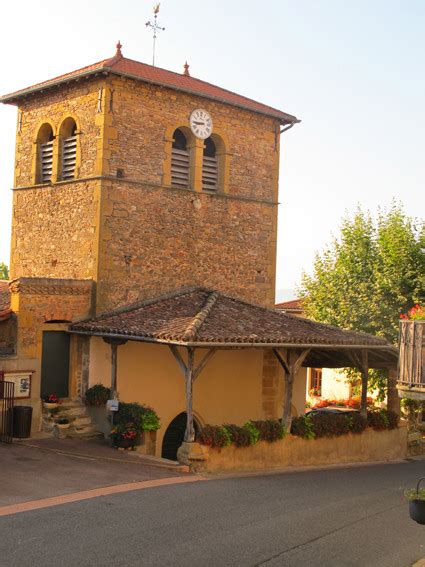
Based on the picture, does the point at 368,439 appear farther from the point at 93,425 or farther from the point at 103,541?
the point at 103,541

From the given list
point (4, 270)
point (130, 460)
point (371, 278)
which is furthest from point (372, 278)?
point (4, 270)

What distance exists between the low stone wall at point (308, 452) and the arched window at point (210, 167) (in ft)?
23.4

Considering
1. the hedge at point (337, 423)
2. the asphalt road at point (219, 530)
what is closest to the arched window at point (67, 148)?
the hedge at point (337, 423)

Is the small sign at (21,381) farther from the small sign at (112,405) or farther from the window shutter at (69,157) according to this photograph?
the window shutter at (69,157)

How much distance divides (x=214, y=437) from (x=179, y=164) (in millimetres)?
7763

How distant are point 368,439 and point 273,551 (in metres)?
10.3

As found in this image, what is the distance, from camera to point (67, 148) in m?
19.2

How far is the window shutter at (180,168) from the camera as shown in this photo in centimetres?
1931

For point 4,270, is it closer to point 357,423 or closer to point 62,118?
point 62,118

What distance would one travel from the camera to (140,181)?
60.5 ft

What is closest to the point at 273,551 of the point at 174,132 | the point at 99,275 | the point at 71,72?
the point at 99,275

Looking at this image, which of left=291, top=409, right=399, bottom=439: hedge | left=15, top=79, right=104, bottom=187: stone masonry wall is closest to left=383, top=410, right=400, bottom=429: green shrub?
left=291, top=409, right=399, bottom=439: hedge

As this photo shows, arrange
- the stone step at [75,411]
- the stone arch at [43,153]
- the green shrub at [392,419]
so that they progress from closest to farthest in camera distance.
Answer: the stone step at [75,411], the green shrub at [392,419], the stone arch at [43,153]

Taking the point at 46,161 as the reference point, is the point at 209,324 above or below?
below
